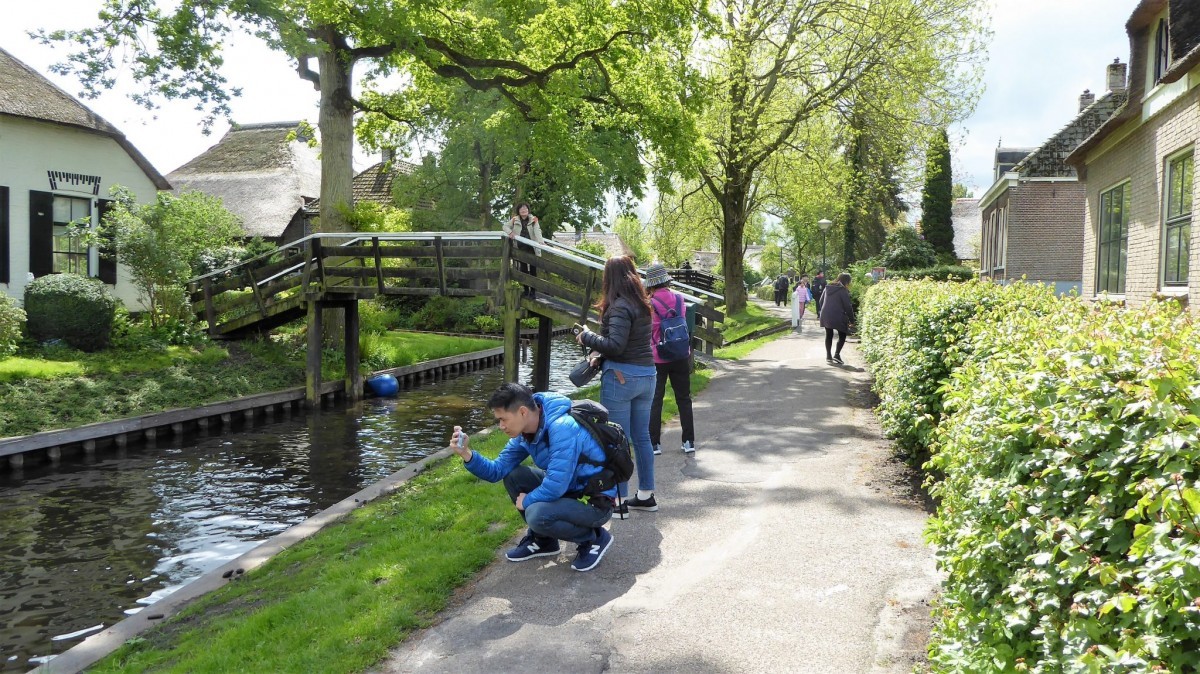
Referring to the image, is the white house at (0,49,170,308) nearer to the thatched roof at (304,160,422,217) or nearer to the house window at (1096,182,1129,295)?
the thatched roof at (304,160,422,217)

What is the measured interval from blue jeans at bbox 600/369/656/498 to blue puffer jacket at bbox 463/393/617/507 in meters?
1.13

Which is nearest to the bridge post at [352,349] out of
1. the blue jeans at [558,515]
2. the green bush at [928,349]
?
the green bush at [928,349]

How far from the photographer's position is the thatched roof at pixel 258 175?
115 ft

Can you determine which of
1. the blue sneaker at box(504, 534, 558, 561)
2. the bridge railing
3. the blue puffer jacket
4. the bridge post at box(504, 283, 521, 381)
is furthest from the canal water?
the blue puffer jacket

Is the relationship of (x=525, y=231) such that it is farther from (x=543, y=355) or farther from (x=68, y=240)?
(x=68, y=240)

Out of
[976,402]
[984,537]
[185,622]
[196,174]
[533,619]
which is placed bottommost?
[185,622]

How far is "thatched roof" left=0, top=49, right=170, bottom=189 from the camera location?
19953 mm

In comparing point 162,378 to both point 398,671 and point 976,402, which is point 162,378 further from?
point 976,402

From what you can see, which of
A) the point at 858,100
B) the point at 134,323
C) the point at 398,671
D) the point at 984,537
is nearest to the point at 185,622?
the point at 398,671

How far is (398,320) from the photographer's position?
31.5 m

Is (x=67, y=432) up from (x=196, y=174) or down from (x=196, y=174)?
down

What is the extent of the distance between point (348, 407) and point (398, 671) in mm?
14307

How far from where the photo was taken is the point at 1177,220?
41.1 ft

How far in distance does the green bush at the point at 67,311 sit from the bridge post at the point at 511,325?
24.5ft
